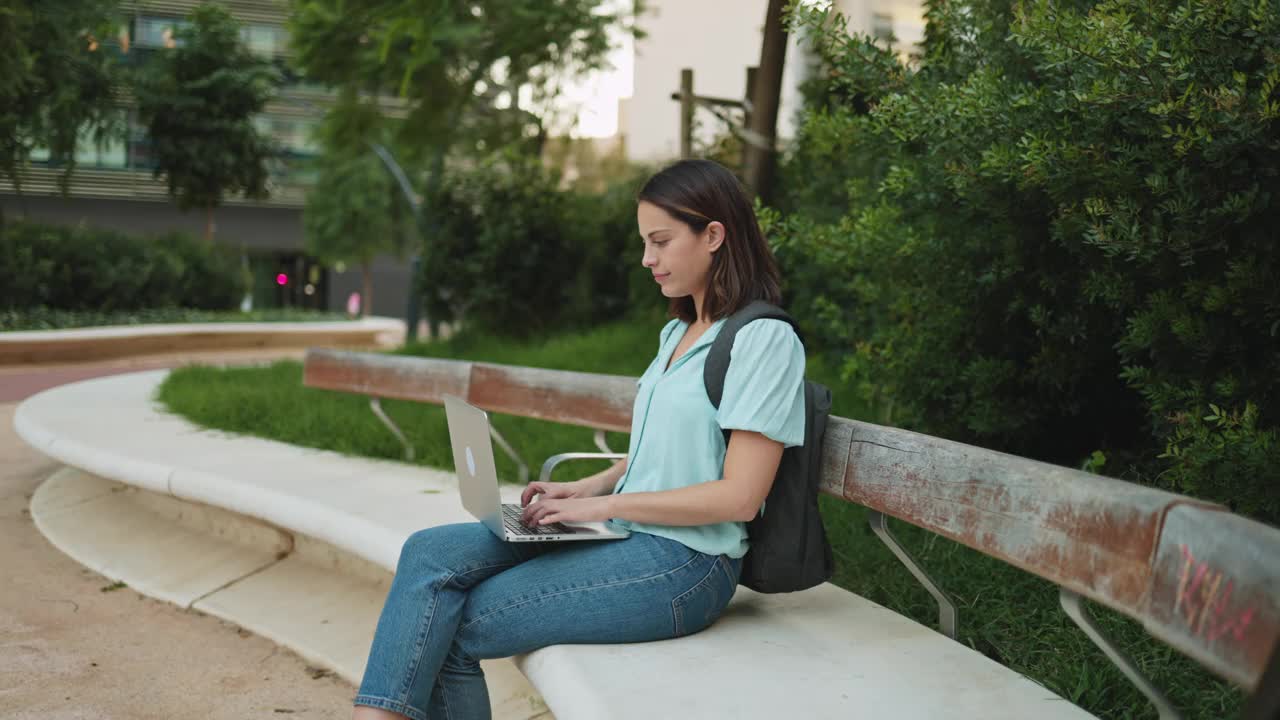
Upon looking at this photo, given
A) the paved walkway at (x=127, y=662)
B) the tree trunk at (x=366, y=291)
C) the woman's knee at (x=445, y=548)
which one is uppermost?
the woman's knee at (x=445, y=548)

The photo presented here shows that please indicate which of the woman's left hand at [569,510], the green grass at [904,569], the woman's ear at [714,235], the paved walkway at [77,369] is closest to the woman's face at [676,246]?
the woman's ear at [714,235]

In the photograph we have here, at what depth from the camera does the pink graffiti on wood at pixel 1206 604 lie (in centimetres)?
170

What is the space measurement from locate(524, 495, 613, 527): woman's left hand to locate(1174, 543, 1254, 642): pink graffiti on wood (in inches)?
46.4

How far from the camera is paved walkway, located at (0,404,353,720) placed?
3664 millimetres

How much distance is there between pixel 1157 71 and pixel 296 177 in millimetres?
41371

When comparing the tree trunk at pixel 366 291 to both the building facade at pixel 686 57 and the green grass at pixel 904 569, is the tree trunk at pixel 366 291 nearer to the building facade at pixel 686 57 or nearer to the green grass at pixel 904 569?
→ the building facade at pixel 686 57

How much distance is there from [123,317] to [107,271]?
1330mm

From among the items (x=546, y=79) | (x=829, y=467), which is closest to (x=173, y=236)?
(x=546, y=79)

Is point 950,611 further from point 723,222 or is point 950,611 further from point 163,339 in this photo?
point 163,339

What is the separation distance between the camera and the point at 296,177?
136 ft

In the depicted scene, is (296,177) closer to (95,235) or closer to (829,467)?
(95,235)

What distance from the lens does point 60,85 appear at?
19078mm

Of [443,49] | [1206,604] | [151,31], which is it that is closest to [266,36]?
[151,31]

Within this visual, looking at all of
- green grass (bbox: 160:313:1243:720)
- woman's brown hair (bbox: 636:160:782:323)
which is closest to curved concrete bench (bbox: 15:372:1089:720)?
green grass (bbox: 160:313:1243:720)
